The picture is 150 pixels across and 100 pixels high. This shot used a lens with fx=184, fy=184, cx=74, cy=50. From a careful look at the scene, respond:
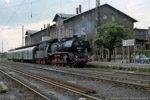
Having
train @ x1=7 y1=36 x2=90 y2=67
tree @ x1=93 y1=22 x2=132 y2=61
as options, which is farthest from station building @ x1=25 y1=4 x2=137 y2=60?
train @ x1=7 y1=36 x2=90 y2=67

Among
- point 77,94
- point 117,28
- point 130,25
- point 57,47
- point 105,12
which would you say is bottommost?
point 77,94

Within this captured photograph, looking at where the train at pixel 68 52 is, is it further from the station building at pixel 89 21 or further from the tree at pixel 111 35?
the station building at pixel 89 21

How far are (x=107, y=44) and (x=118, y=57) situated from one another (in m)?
12.6

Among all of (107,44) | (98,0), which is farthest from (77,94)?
(107,44)

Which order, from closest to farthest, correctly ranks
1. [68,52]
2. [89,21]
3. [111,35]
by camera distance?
1. [68,52]
2. [111,35]
3. [89,21]

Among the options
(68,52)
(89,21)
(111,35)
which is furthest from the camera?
(89,21)

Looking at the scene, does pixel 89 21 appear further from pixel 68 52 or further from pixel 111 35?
pixel 68 52

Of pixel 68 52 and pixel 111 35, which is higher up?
pixel 111 35

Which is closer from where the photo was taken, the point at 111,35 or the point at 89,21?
the point at 111,35

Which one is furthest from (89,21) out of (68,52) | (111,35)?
(68,52)

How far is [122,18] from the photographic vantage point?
50.9 meters

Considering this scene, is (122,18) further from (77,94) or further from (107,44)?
(77,94)

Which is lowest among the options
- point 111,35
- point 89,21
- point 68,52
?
point 68,52

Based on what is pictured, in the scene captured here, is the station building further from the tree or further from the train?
the train
